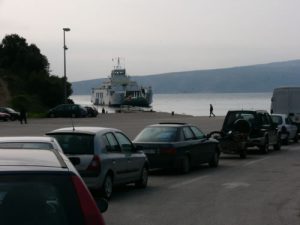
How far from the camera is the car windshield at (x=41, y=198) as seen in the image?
4.19 metres

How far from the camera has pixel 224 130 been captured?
85.0 ft

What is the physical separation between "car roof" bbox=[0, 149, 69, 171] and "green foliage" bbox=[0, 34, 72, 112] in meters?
68.1

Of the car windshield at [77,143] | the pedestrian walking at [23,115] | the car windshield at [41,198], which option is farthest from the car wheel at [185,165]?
the pedestrian walking at [23,115]

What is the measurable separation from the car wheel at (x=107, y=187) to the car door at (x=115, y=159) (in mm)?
193

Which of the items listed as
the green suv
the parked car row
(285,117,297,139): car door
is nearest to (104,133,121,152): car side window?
the green suv

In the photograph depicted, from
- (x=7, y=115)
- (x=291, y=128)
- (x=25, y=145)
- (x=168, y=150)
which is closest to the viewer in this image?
(x=25, y=145)

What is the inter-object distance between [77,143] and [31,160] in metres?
8.71

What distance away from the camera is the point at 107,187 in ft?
43.5

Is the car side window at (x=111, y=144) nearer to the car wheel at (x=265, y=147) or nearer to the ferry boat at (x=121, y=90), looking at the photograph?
the car wheel at (x=265, y=147)

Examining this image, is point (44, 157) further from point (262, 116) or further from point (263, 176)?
point (262, 116)

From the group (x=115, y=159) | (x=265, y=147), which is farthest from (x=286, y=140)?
(x=115, y=159)

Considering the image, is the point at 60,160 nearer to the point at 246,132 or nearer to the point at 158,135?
the point at 158,135

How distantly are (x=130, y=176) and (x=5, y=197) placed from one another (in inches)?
408

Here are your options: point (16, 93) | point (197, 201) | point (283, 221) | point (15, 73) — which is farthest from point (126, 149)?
point (15, 73)
